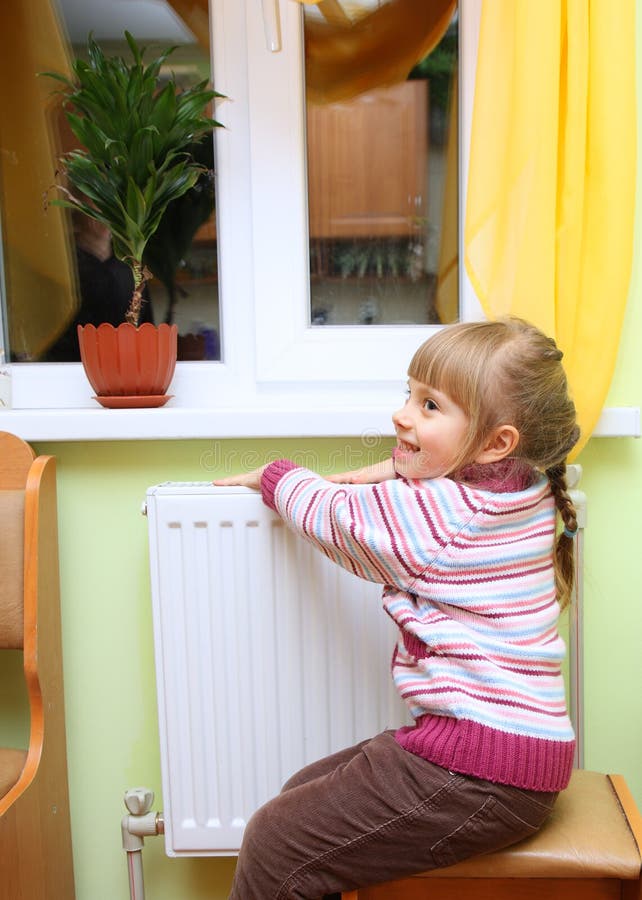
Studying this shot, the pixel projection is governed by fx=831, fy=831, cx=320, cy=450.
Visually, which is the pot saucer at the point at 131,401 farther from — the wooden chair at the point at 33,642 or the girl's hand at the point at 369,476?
the girl's hand at the point at 369,476

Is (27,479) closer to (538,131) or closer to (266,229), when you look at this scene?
(266,229)

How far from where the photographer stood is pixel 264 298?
1346mm

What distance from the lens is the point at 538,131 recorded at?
1104 mm

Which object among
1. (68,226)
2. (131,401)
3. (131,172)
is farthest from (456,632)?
(68,226)

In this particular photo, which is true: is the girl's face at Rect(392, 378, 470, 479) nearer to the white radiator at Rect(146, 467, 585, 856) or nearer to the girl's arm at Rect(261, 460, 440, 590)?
the girl's arm at Rect(261, 460, 440, 590)

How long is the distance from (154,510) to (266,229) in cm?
49

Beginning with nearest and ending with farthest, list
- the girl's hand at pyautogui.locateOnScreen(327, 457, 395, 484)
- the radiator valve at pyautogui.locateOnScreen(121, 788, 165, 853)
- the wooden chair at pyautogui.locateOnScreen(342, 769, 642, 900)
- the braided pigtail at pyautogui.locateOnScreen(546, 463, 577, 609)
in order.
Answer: the wooden chair at pyautogui.locateOnScreen(342, 769, 642, 900) < the braided pigtail at pyautogui.locateOnScreen(546, 463, 577, 609) < the girl's hand at pyautogui.locateOnScreen(327, 457, 395, 484) < the radiator valve at pyautogui.locateOnScreen(121, 788, 165, 853)

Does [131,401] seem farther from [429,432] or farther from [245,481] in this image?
[429,432]

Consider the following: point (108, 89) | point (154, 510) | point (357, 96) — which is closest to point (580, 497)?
point (154, 510)

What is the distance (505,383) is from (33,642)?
750 millimetres

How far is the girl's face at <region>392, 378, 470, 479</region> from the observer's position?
96 centimetres

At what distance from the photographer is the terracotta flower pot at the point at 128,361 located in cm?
123

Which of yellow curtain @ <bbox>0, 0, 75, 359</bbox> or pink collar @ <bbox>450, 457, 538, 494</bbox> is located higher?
yellow curtain @ <bbox>0, 0, 75, 359</bbox>

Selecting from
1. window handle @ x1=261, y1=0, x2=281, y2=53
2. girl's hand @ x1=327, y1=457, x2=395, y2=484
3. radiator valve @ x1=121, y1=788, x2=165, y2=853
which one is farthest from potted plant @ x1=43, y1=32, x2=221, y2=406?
radiator valve @ x1=121, y1=788, x2=165, y2=853
